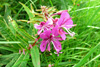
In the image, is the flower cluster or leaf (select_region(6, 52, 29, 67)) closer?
the flower cluster

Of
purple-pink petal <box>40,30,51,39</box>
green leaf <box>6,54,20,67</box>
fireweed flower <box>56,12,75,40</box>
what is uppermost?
fireweed flower <box>56,12,75,40</box>

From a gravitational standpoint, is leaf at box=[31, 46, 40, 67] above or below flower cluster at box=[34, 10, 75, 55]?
below

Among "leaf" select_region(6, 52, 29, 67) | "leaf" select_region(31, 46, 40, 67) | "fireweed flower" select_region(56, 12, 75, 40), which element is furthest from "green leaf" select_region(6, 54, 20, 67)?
"fireweed flower" select_region(56, 12, 75, 40)

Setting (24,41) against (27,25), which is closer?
(24,41)

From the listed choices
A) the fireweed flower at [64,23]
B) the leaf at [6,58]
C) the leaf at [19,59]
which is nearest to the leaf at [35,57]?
the leaf at [19,59]

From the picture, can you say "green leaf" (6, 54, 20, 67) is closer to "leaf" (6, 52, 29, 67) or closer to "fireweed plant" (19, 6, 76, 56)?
"leaf" (6, 52, 29, 67)

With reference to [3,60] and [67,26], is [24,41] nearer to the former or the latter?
[3,60]

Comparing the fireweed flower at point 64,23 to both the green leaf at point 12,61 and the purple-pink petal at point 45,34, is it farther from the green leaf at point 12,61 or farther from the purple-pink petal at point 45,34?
the green leaf at point 12,61

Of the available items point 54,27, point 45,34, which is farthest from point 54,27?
point 45,34

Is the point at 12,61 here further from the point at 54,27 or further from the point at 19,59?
the point at 54,27

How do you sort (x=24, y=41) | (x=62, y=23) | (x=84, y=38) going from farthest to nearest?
1. (x=84, y=38)
2. (x=24, y=41)
3. (x=62, y=23)

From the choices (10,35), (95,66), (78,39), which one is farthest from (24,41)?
(95,66)
